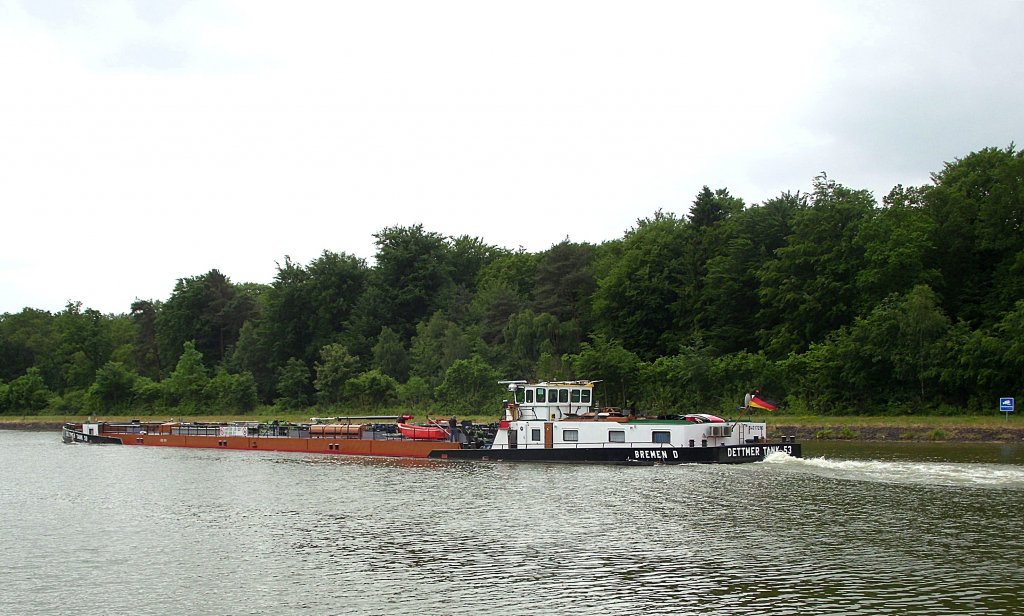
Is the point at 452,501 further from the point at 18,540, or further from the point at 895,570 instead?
the point at 895,570

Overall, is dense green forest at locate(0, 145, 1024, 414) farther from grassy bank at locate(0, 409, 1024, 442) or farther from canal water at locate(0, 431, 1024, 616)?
Result: canal water at locate(0, 431, 1024, 616)

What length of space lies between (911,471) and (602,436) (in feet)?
54.3

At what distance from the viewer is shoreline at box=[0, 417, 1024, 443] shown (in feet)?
211

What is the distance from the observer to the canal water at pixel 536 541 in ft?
78.8

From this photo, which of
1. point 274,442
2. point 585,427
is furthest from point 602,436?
point 274,442

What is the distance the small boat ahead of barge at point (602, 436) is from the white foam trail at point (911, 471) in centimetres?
234

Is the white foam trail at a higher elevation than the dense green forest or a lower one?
lower

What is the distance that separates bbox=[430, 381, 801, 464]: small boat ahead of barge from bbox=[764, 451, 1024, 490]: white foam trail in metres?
2.34

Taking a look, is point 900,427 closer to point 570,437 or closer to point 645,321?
point 570,437

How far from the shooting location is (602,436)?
5531 centimetres

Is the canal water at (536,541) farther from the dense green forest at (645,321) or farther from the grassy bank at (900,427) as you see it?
the dense green forest at (645,321)

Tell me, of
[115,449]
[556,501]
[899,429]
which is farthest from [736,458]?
[115,449]

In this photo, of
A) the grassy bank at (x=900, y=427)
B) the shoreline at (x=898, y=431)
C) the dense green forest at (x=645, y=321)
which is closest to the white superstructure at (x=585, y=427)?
the shoreline at (x=898, y=431)

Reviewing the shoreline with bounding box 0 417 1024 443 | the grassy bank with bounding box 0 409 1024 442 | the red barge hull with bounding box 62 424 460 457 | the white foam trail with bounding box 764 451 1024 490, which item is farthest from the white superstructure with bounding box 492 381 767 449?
the grassy bank with bounding box 0 409 1024 442
